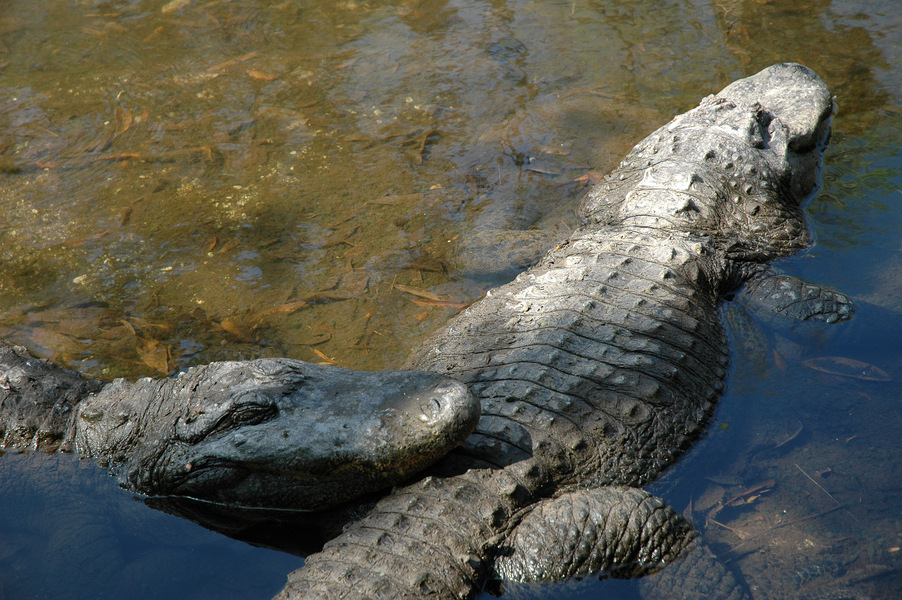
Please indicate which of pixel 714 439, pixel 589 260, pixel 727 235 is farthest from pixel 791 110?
pixel 714 439

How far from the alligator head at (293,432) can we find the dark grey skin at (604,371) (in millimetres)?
224

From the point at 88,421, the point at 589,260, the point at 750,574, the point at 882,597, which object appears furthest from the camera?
the point at 589,260

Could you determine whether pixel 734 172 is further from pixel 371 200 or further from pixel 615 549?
pixel 615 549

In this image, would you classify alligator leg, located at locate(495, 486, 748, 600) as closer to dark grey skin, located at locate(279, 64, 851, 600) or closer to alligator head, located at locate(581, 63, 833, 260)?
dark grey skin, located at locate(279, 64, 851, 600)

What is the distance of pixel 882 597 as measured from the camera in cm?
227

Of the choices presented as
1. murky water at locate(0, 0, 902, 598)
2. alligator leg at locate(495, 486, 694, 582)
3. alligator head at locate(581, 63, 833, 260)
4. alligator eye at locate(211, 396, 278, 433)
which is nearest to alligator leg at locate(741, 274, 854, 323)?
murky water at locate(0, 0, 902, 598)

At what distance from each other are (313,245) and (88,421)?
181 centimetres

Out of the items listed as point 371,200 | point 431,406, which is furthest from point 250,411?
point 371,200

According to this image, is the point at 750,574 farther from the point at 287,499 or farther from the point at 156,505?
the point at 156,505

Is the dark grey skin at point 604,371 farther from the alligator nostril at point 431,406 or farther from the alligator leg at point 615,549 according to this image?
the alligator nostril at point 431,406

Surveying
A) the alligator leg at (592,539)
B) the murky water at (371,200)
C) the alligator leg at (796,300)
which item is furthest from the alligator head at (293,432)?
the alligator leg at (796,300)

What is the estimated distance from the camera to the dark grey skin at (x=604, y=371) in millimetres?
2250

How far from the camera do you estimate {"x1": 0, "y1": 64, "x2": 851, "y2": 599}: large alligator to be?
2248 millimetres

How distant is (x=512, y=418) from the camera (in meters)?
2.58
